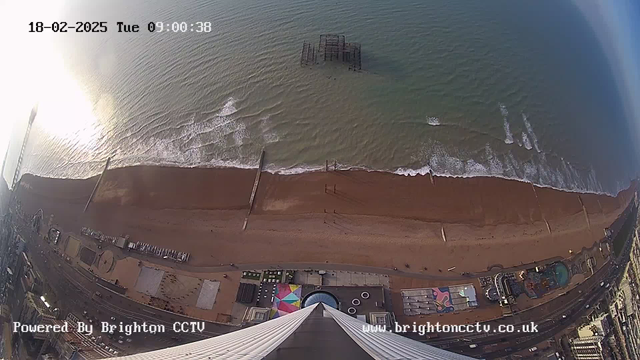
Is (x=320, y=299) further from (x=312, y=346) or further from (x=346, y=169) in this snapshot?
(x=346, y=169)

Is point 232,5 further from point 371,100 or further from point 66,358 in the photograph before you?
point 66,358

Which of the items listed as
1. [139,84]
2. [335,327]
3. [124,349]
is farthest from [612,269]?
[139,84]

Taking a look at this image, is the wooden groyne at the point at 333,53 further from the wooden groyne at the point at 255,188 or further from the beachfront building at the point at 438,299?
the beachfront building at the point at 438,299

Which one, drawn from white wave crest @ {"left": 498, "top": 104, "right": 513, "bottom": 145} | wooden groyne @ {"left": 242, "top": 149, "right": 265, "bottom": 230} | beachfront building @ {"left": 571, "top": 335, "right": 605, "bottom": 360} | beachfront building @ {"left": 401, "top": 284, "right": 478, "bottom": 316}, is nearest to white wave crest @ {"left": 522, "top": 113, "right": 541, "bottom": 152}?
white wave crest @ {"left": 498, "top": 104, "right": 513, "bottom": 145}

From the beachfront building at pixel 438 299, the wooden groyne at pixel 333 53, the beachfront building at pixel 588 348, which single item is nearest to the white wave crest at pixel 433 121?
the wooden groyne at pixel 333 53

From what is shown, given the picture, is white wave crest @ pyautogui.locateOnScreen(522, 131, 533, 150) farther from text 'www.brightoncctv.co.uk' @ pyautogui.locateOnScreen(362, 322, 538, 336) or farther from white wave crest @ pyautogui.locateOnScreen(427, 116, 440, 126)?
text 'www.brightoncctv.co.uk' @ pyautogui.locateOnScreen(362, 322, 538, 336)
